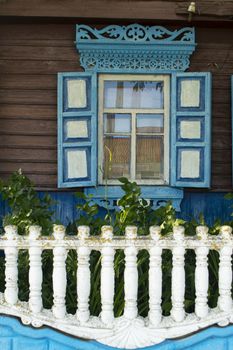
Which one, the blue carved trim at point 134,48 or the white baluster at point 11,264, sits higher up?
the blue carved trim at point 134,48

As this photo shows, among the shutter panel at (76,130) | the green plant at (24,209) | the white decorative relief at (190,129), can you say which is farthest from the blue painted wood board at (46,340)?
the white decorative relief at (190,129)

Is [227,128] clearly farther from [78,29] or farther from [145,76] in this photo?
[78,29]

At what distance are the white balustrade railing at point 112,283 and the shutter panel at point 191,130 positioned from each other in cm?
221

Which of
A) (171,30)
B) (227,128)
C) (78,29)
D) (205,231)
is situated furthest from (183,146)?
(205,231)

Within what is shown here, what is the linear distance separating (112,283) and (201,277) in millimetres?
546

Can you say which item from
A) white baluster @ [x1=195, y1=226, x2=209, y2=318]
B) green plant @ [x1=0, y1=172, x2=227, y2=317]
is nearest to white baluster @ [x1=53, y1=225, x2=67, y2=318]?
green plant @ [x1=0, y1=172, x2=227, y2=317]

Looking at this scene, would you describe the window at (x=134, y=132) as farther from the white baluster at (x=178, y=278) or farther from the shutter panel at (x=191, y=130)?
the white baluster at (x=178, y=278)

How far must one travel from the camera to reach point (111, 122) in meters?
5.66

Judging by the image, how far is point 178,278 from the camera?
3.25 metres

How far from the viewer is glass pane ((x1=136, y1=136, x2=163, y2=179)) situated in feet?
18.6

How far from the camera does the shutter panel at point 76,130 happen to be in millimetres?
5430

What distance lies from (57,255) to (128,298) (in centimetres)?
51

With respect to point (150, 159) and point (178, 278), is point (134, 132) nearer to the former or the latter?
point (150, 159)

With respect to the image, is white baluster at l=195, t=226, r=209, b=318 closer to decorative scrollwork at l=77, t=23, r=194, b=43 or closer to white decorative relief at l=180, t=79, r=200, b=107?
white decorative relief at l=180, t=79, r=200, b=107
